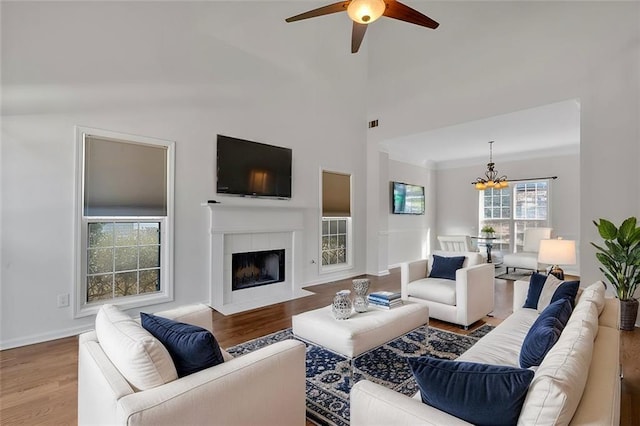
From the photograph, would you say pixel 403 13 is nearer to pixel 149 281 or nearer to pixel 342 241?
pixel 149 281

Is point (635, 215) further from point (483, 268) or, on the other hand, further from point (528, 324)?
point (528, 324)

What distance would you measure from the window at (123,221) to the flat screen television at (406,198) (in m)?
5.26

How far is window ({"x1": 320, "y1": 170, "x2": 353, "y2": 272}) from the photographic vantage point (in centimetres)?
598

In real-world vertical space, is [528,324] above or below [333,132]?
below

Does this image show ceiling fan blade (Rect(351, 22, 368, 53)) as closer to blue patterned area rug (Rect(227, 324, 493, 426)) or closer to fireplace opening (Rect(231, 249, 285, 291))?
blue patterned area rug (Rect(227, 324, 493, 426))

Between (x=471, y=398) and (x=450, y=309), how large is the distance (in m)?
2.68

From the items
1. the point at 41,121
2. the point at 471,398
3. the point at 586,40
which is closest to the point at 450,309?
the point at 471,398

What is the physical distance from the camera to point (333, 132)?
607cm

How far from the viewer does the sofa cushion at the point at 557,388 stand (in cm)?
92

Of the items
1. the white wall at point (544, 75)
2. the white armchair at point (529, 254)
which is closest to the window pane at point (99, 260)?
the white wall at point (544, 75)

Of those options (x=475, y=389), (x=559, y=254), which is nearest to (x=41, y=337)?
(x=475, y=389)

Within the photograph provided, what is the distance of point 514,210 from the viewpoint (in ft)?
25.7

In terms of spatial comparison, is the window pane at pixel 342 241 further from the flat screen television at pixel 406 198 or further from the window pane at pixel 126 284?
the window pane at pixel 126 284

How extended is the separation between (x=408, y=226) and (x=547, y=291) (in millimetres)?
5654
